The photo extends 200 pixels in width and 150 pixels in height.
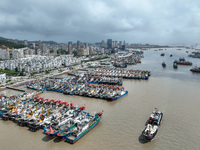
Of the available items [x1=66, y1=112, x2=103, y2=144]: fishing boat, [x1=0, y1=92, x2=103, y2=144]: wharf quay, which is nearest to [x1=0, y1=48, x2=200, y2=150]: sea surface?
[x1=66, y1=112, x2=103, y2=144]: fishing boat

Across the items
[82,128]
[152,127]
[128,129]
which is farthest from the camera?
[128,129]

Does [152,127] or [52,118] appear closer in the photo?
[152,127]

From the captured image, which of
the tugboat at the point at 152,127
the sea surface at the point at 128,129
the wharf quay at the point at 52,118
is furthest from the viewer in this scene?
the wharf quay at the point at 52,118

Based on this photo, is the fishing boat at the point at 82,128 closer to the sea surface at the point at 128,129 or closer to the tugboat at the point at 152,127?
the sea surface at the point at 128,129

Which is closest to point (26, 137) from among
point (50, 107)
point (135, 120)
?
point (50, 107)

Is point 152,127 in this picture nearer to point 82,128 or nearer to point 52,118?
A: point 82,128

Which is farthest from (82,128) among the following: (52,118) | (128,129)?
(128,129)

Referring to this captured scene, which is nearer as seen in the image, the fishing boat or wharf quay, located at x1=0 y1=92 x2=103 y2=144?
the fishing boat

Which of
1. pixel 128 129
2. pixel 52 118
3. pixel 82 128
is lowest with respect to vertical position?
pixel 128 129

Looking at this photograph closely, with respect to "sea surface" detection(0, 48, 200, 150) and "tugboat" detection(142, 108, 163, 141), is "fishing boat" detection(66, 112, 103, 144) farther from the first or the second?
"tugboat" detection(142, 108, 163, 141)

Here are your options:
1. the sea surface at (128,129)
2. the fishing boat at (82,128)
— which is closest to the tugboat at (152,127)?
the sea surface at (128,129)
